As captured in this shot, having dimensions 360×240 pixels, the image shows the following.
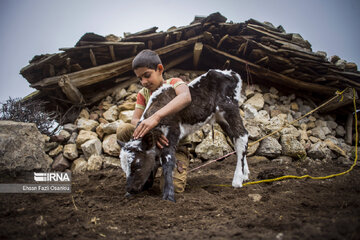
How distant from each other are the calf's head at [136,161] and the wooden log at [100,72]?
340cm

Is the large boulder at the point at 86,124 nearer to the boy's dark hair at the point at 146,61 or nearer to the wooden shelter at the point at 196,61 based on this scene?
the wooden shelter at the point at 196,61

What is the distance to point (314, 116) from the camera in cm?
598

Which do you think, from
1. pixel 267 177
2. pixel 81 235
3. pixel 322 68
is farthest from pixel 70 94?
pixel 322 68

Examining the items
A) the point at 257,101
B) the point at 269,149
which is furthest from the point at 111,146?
the point at 257,101

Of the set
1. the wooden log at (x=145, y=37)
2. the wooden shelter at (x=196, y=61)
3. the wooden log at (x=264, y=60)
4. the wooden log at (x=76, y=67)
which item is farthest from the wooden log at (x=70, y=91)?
the wooden log at (x=264, y=60)

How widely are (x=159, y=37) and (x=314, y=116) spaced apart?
5.29 meters

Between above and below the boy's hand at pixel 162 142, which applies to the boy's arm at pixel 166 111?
above

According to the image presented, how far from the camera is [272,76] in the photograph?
564cm

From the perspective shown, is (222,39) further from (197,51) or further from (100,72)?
(100,72)

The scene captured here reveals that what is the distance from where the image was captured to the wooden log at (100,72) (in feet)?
14.8

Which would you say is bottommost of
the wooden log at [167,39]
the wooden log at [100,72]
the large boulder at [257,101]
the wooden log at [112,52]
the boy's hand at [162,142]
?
the boy's hand at [162,142]

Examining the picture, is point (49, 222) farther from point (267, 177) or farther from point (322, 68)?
point (322, 68)

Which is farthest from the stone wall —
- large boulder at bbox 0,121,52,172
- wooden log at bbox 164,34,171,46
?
wooden log at bbox 164,34,171,46

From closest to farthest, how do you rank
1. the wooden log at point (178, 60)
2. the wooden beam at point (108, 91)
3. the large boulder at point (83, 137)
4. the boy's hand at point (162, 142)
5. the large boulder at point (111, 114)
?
the boy's hand at point (162, 142) → the large boulder at point (83, 137) → the large boulder at point (111, 114) → the wooden beam at point (108, 91) → the wooden log at point (178, 60)
